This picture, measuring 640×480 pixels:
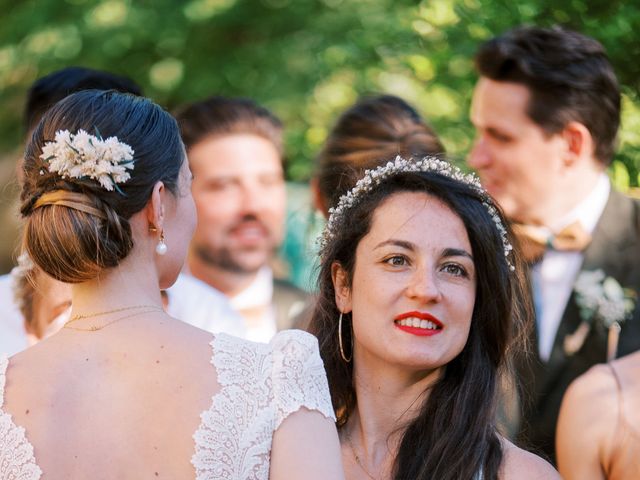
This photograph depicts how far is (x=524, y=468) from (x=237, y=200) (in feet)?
9.69

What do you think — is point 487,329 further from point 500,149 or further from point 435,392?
point 500,149

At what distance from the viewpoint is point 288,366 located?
2.63 m

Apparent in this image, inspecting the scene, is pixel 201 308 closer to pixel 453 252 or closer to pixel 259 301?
pixel 259 301

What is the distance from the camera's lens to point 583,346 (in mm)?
4465

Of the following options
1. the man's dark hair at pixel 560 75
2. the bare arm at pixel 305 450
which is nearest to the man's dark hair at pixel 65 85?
the man's dark hair at pixel 560 75

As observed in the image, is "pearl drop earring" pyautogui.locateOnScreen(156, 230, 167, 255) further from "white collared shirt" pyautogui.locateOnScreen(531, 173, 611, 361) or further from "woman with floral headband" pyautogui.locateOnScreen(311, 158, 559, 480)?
"white collared shirt" pyautogui.locateOnScreen(531, 173, 611, 361)

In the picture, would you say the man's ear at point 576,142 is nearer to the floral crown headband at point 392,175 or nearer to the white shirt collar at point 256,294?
the floral crown headband at point 392,175

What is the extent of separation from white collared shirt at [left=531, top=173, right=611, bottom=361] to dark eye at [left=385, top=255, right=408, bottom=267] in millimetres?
1523

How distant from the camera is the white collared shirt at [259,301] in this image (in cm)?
564

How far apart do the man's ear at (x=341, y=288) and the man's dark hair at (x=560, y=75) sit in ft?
5.67

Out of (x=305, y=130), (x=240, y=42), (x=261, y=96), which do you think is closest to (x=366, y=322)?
(x=305, y=130)

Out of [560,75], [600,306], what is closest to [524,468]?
[600,306]

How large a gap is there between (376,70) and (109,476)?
3.60m

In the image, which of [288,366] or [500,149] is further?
[500,149]
